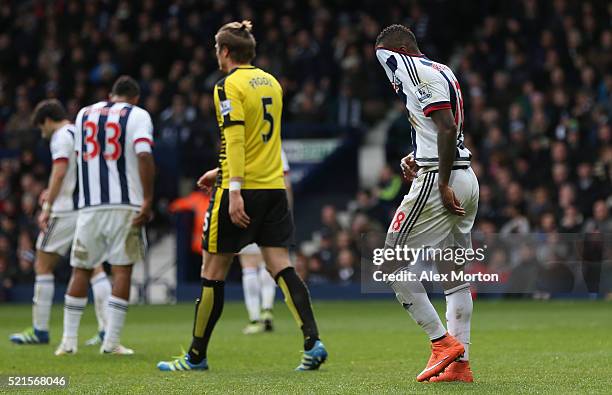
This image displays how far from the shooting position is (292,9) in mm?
25609

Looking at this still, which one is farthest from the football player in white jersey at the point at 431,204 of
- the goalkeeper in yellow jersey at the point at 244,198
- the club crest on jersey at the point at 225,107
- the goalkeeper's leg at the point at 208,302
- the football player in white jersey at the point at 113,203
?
the football player in white jersey at the point at 113,203

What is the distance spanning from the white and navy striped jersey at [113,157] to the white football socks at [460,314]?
3404mm

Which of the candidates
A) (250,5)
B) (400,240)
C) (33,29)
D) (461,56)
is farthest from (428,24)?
(400,240)

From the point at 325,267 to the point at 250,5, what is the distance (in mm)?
8687

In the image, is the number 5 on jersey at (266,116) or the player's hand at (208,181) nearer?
the number 5 on jersey at (266,116)

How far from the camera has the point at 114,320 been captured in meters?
9.92

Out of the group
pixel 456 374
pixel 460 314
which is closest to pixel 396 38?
pixel 460 314

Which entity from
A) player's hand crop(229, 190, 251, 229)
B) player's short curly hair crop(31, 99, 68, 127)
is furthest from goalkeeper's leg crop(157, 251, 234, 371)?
player's short curly hair crop(31, 99, 68, 127)

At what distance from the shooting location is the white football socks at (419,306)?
292 inches

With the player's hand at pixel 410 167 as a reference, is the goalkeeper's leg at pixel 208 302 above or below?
below

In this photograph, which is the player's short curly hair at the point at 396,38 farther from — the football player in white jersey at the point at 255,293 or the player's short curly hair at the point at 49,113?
the football player in white jersey at the point at 255,293

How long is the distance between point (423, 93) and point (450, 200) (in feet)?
2.16

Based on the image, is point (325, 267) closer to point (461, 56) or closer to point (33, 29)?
point (461, 56)

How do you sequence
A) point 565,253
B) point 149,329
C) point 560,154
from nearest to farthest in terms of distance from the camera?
point 149,329
point 565,253
point 560,154
